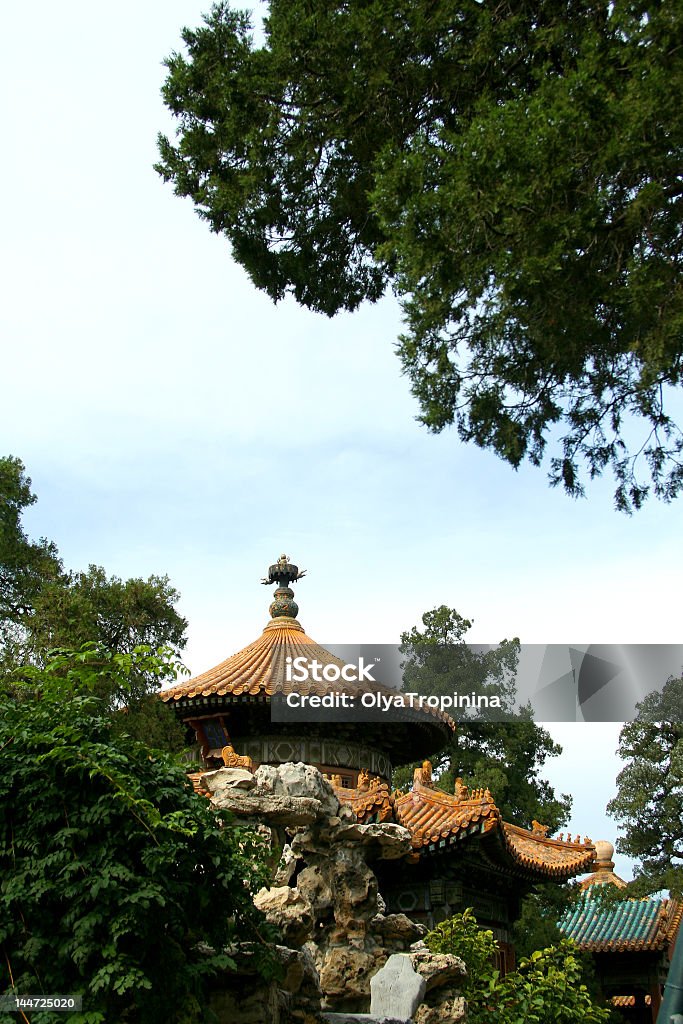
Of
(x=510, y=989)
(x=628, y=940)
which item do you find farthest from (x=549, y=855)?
(x=510, y=989)

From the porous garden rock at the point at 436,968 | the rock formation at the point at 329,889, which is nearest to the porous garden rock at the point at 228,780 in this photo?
the rock formation at the point at 329,889

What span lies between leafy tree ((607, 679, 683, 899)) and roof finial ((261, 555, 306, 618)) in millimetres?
8885

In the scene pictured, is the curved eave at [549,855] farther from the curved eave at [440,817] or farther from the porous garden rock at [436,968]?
the porous garden rock at [436,968]

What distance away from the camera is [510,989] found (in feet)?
26.0

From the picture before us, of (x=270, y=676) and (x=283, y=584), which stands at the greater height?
(x=283, y=584)

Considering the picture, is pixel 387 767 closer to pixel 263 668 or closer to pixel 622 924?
pixel 263 668

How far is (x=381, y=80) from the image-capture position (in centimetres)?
642

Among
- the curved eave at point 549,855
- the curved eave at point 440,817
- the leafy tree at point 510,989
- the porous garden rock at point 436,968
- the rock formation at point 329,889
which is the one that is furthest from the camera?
the curved eave at point 549,855

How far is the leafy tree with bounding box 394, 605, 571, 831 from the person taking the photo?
70.2ft

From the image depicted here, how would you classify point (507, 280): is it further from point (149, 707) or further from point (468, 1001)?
point (149, 707)

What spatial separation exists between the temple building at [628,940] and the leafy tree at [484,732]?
1988 mm

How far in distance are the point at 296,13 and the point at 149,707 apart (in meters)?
7.71

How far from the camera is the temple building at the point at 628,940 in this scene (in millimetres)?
19344

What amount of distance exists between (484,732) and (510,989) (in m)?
14.8
